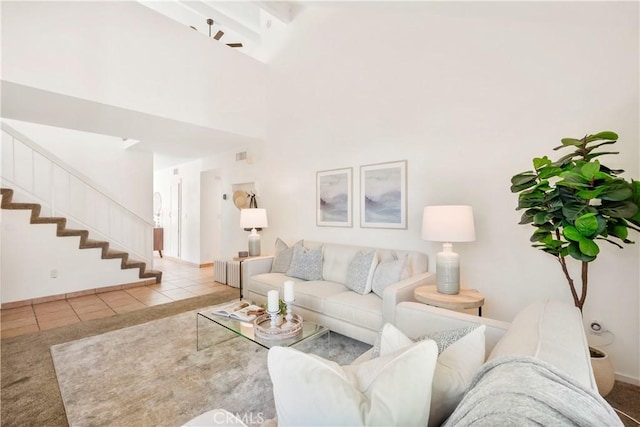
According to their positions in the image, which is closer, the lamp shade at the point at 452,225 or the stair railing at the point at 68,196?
the lamp shade at the point at 452,225

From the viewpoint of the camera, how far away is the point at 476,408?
0.63 metres

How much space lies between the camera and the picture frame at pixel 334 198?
12.2ft

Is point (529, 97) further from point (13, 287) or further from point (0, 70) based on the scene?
point (13, 287)

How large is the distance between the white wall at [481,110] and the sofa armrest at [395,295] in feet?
2.17

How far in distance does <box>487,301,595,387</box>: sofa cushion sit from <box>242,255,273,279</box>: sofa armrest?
3.01m

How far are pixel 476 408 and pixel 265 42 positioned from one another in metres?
5.63

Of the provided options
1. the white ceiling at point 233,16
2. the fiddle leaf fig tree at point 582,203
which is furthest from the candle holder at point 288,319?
the white ceiling at point 233,16

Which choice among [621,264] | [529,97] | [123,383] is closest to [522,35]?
[529,97]

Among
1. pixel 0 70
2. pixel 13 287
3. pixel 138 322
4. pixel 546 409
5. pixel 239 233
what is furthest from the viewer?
pixel 239 233

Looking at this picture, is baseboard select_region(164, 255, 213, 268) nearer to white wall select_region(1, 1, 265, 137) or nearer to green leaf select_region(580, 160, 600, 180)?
white wall select_region(1, 1, 265, 137)

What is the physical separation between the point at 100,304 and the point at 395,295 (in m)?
4.14

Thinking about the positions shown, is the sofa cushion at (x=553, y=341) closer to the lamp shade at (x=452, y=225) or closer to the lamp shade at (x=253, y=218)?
the lamp shade at (x=452, y=225)

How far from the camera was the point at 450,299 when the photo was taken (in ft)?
7.31

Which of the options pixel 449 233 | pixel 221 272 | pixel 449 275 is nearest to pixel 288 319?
pixel 449 275
